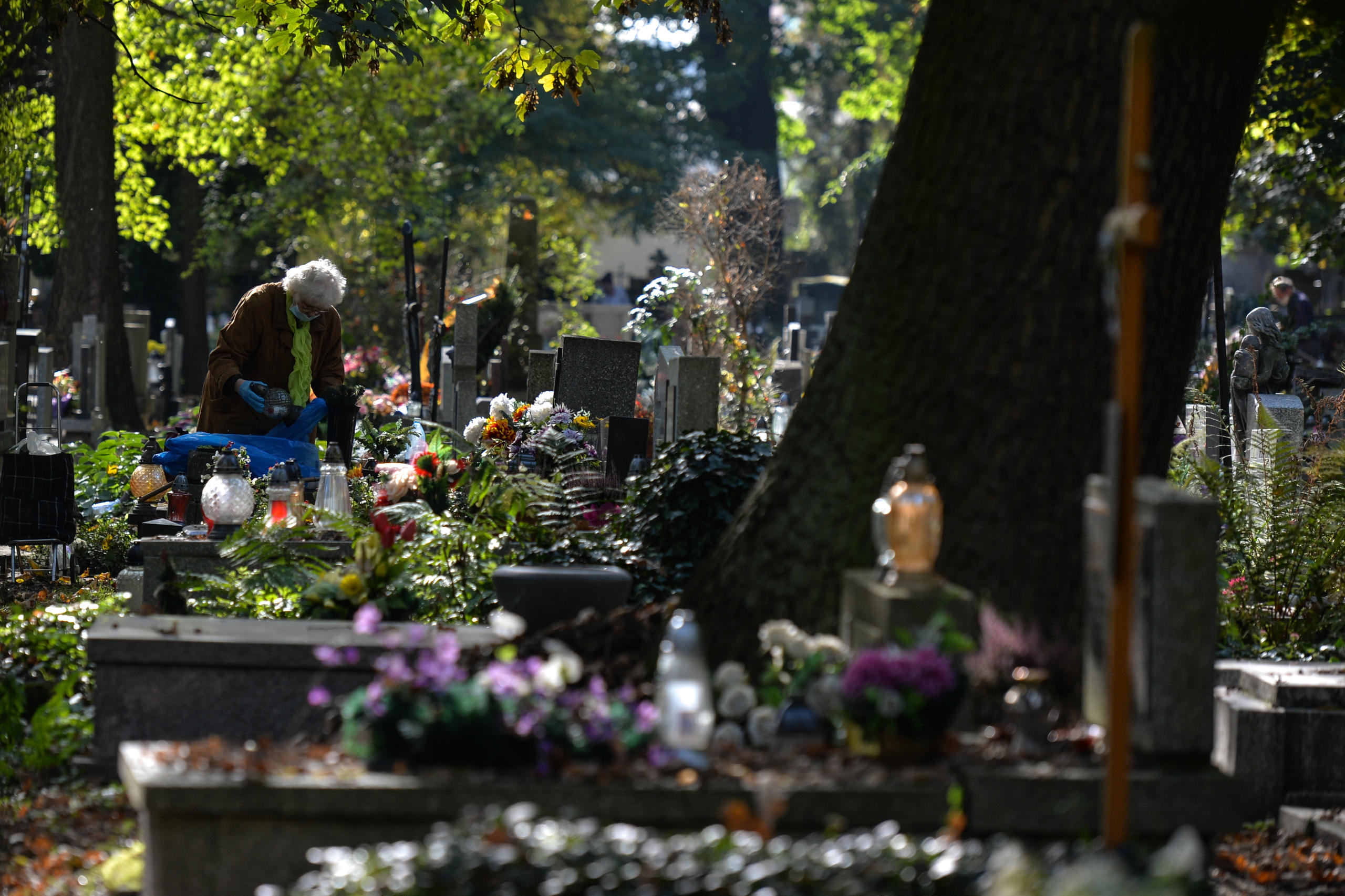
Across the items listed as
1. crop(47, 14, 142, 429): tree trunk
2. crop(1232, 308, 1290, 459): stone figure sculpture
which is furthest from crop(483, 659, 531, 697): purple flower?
crop(47, 14, 142, 429): tree trunk

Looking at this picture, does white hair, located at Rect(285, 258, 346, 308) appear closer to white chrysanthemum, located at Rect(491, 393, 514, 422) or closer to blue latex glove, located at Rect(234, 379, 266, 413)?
blue latex glove, located at Rect(234, 379, 266, 413)

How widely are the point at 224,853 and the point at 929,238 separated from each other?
2.89 meters

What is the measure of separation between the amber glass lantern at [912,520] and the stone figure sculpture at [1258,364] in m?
9.76

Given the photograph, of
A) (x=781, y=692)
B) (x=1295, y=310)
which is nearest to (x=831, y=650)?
(x=781, y=692)

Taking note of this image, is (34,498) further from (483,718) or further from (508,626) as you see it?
(483,718)

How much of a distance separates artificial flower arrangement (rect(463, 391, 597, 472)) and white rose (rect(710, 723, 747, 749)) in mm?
5405

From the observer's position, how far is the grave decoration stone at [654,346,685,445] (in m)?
11.2

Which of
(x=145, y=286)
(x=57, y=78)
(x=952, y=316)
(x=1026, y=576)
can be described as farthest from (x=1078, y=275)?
(x=145, y=286)

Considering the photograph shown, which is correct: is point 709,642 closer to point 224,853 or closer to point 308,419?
point 224,853

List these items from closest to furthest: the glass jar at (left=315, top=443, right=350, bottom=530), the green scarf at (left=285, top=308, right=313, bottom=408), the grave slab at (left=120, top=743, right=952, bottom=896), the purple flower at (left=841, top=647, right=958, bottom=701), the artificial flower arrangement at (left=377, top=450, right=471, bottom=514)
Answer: the grave slab at (left=120, top=743, right=952, bottom=896) < the purple flower at (left=841, top=647, right=958, bottom=701) < the glass jar at (left=315, top=443, right=350, bottom=530) < the artificial flower arrangement at (left=377, top=450, right=471, bottom=514) < the green scarf at (left=285, top=308, right=313, bottom=408)

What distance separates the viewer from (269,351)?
10617 mm

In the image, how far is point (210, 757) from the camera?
4.01m

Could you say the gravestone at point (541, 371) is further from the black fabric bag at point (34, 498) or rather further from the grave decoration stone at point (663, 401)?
the black fabric bag at point (34, 498)

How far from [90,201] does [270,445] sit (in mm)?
9176
